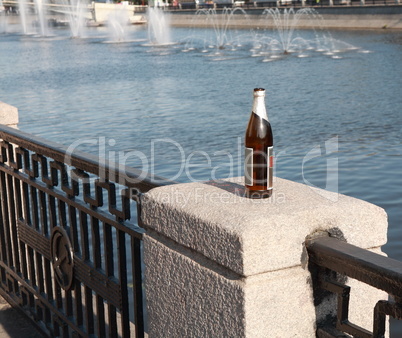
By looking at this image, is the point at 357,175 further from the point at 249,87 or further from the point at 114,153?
the point at 249,87

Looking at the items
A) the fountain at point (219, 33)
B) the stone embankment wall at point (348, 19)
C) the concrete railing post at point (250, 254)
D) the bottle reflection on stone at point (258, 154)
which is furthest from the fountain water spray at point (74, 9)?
the concrete railing post at point (250, 254)

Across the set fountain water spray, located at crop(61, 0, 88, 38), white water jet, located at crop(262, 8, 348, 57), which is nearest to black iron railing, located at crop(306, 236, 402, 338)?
white water jet, located at crop(262, 8, 348, 57)

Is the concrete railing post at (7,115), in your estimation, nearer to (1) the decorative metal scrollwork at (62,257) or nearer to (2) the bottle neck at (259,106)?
(1) the decorative metal scrollwork at (62,257)

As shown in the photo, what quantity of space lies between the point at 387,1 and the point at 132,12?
4439 cm

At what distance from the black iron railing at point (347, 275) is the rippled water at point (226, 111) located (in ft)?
14.8

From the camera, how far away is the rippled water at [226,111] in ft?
40.5

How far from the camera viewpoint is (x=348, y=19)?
5028 centimetres

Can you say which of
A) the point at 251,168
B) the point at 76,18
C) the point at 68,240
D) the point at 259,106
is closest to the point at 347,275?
the point at 251,168

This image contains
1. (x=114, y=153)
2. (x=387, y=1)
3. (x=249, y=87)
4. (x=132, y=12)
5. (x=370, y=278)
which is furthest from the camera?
(x=132, y=12)

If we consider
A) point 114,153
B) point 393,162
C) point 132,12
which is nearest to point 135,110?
point 114,153

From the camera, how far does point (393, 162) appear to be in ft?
41.1

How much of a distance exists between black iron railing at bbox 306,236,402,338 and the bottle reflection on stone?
40 cm

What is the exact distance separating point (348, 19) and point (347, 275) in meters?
50.4

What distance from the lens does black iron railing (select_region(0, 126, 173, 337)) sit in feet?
10.5
